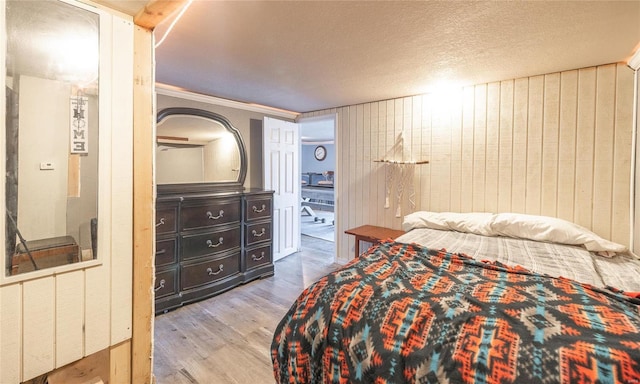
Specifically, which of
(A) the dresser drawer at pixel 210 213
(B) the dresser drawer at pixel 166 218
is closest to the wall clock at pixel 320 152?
(A) the dresser drawer at pixel 210 213

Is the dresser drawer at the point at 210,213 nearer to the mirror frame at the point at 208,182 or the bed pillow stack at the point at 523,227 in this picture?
the mirror frame at the point at 208,182

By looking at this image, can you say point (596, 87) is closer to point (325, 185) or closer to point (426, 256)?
point (426, 256)

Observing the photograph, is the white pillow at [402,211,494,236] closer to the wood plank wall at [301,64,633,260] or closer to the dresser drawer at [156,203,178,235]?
the wood plank wall at [301,64,633,260]

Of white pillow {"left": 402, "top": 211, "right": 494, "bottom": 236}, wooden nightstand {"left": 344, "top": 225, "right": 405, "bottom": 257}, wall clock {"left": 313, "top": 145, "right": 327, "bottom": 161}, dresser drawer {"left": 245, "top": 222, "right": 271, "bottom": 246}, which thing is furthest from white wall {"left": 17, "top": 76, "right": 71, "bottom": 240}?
wall clock {"left": 313, "top": 145, "right": 327, "bottom": 161}

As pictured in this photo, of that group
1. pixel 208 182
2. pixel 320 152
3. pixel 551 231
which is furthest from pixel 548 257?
pixel 320 152

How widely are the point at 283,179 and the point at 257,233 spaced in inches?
43.5

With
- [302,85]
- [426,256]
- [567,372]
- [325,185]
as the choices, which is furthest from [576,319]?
[325,185]

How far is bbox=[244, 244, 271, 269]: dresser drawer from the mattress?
6.11 ft

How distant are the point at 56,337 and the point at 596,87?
3.79m

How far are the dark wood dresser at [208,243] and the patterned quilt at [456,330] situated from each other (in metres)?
1.74

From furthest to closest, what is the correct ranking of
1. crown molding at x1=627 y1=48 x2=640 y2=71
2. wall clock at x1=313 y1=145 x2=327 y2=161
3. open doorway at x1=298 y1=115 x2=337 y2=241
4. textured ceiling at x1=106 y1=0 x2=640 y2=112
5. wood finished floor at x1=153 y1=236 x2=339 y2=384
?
wall clock at x1=313 y1=145 x2=327 y2=161 < open doorway at x1=298 y1=115 x2=337 y2=241 < crown molding at x1=627 y1=48 x2=640 y2=71 < wood finished floor at x1=153 y1=236 x2=339 y2=384 < textured ceiling at x1=106 y1=0 x2=640 y2=112

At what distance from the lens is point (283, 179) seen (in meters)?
Answer: 4.29

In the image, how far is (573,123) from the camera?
Answer: 8.00ft

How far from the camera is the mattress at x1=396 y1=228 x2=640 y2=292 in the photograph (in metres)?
1.58
